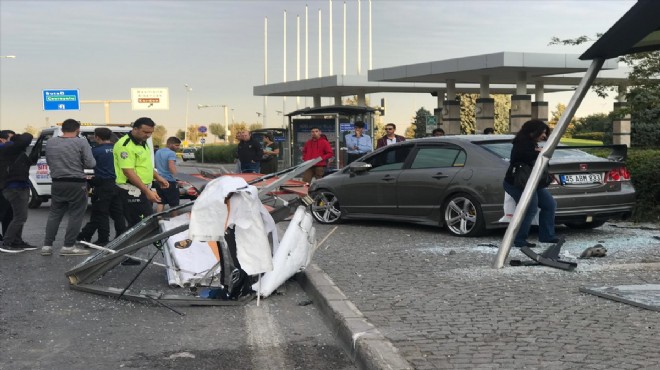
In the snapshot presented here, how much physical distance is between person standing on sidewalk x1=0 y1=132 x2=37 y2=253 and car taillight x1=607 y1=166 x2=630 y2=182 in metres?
7.94

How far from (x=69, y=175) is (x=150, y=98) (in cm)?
7780

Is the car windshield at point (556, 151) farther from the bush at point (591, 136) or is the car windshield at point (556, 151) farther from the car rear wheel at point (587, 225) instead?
the bush at point (591, 136)

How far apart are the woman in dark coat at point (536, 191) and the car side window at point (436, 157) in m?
1.76

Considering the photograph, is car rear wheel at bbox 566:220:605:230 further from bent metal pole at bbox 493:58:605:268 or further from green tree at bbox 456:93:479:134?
green tree at bbox 456:93:479:134

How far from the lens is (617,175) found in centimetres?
1023

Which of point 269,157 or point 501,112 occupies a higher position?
point 501,112

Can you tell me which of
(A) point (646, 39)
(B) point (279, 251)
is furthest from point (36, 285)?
(A) point (646, 39)

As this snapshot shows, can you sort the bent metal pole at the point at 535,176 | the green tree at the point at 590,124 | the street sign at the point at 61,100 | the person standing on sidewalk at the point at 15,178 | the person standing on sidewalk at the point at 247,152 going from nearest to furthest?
the bent metal pole at the point at 535,176 → the person standing on sidewalk at the point at 15,178 → the person standing on sidewalk at the point at 247,152 → the street sign at the point at 61,100 → the green tree at the point at 590,124

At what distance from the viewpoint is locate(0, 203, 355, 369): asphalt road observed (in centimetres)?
527

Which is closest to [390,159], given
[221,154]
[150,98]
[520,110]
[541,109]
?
[520,110]

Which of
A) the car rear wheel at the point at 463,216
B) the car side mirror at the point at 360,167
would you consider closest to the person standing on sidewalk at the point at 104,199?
the car side mirror at the point at 360,167

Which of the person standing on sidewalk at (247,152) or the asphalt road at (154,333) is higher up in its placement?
the person standing on sidewalk at (247,152)

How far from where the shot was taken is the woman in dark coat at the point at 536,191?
891 cm

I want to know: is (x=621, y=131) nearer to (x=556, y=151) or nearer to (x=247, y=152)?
(x=247, y=152)
